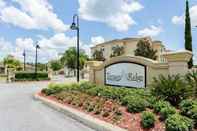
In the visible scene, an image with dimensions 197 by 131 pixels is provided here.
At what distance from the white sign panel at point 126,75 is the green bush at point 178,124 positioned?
6341mm

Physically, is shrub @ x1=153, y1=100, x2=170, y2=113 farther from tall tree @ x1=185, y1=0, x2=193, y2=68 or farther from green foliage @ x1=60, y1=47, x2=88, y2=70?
green foliage @ x1=60, y1=47, x2=88, y2=70

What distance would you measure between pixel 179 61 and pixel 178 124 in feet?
16.3

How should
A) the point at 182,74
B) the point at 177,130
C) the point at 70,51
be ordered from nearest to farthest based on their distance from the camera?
the point at 177,130, the point at 182,74, the point at 70,51

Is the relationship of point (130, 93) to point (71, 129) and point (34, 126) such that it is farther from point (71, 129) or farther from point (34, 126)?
point (34, 126)

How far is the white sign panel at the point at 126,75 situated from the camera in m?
12.8

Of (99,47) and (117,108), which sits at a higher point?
(99,47)

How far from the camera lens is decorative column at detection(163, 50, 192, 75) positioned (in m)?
10.1

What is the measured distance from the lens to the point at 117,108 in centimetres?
872

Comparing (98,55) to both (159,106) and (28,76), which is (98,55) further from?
(159,106)

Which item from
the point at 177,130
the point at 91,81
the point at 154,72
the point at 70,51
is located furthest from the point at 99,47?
the point at 177,130

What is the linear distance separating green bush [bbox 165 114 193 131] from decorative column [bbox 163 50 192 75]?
427 centimetres

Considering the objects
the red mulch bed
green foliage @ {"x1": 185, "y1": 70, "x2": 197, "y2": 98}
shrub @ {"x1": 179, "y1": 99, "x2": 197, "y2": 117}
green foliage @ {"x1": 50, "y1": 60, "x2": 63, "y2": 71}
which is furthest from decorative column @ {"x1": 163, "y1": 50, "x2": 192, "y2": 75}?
green foliage @ {"x1": 50, "y1": 60, "x2": 63, "y2": 71}

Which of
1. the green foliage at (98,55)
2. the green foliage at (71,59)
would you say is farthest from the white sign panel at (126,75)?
Result: the green foliage at (71,59)

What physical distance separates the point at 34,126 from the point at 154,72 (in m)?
6.40
